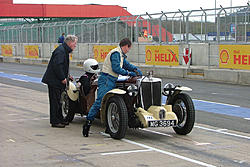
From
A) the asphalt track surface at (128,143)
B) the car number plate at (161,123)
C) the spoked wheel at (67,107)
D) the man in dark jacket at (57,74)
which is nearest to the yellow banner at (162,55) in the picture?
the asphalt track surface at (128,143)

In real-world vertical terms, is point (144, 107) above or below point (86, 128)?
above

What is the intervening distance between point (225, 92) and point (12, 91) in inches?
290

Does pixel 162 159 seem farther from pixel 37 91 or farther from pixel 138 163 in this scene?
pixel 37 91

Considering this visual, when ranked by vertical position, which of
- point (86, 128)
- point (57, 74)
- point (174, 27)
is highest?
point (174, 27)

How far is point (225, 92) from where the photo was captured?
16656mm

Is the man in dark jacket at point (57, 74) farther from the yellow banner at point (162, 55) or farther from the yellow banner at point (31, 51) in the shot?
the yellow banner at point (31, 51)

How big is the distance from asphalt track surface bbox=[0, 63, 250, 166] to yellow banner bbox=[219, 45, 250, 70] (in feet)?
23.0

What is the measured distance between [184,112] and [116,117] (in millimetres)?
1245

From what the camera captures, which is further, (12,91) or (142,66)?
(142,66)

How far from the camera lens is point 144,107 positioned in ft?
28.7

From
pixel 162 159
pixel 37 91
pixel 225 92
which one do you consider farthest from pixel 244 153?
pixel 37 91

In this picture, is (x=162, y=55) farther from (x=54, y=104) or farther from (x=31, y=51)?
(x=31, y=51)

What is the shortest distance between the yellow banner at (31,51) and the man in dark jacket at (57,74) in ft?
98.4

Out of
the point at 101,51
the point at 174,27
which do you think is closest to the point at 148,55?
the point at 174,27
